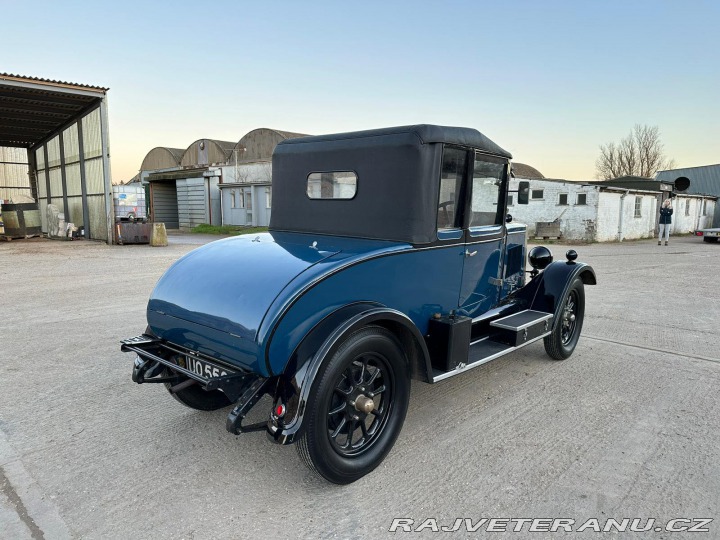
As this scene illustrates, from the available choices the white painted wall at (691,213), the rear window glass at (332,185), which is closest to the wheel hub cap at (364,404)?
the rear window glass at (332,185)

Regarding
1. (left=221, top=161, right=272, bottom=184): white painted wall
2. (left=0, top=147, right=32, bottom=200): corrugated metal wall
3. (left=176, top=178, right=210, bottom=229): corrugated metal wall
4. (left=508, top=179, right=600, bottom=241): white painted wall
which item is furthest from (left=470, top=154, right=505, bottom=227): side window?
(left=0, top=147, right=32, bottom=200): corrugated metal wall

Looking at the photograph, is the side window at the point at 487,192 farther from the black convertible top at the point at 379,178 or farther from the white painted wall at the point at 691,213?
the white painted wall at the point at 691,213

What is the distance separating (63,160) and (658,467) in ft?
77.1

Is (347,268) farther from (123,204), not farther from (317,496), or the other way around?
Result: (123,204)

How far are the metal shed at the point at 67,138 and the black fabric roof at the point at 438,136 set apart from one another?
1542cm

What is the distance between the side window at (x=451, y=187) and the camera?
3.49 m

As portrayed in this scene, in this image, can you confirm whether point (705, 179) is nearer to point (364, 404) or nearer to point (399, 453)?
point (399, 453)

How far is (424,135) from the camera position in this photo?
10.8ft

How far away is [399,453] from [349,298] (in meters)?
1.11

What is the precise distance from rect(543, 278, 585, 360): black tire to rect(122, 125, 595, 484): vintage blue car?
0.18m

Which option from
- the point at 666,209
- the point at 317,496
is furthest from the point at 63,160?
the point at 666,209

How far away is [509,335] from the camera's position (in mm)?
4012

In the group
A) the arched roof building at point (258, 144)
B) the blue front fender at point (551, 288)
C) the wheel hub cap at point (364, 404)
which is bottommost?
the wheel hub cap at point (364, 404)

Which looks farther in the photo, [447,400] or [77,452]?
[447,400]
